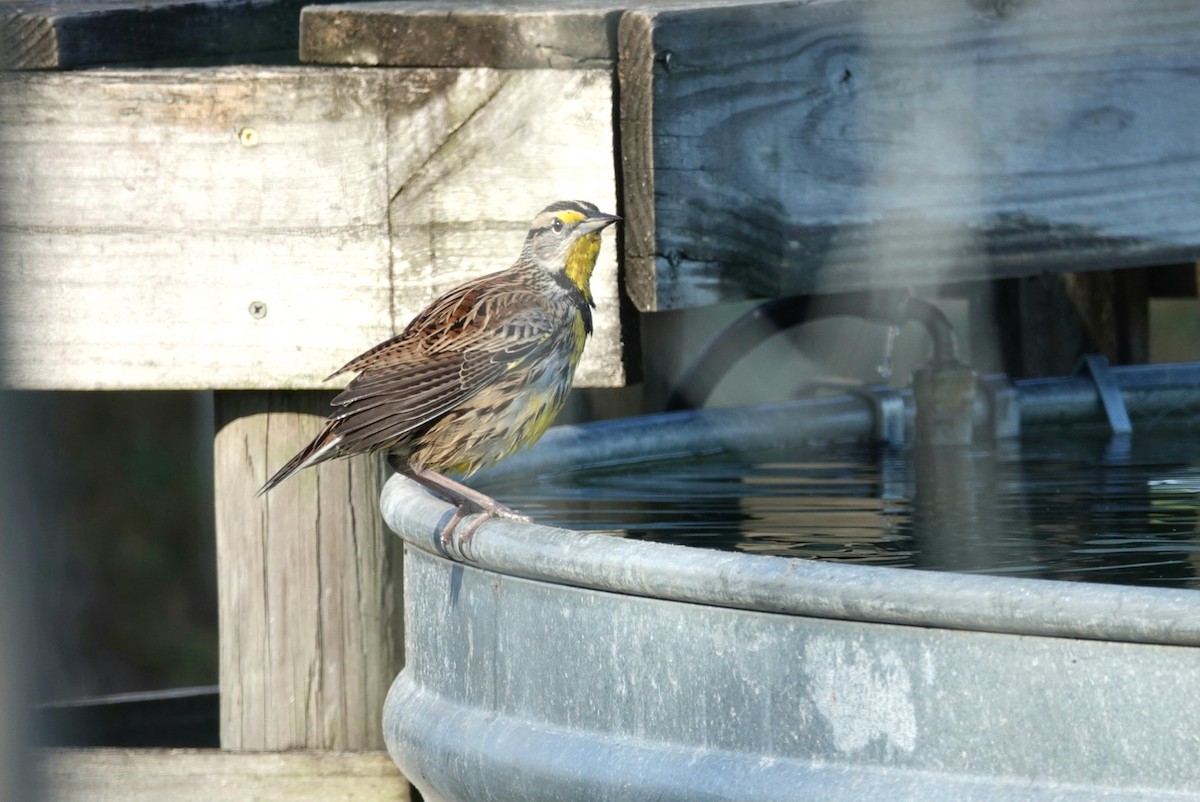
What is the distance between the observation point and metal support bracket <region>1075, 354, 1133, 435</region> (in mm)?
5266

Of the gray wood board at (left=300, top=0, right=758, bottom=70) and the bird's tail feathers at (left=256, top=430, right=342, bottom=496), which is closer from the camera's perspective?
the gray wood board at (left=300, top=0, right=758, bottom=70)

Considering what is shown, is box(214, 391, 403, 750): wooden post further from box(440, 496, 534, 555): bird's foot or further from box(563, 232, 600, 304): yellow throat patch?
box(440, 496, 534, 555): bird's foot

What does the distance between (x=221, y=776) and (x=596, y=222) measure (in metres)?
1.51

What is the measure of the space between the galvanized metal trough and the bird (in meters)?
0.62

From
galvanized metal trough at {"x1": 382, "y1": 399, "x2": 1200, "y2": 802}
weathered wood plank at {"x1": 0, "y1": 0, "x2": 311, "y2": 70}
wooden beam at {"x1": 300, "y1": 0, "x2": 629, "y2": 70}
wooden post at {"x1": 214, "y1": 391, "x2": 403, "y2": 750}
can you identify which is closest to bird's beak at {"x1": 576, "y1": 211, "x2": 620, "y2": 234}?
wooden beam at {"x1": 300, "y1": 0, "x2": 629, "y2": 70}

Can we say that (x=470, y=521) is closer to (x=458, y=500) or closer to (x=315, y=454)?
(x=458, y=500)

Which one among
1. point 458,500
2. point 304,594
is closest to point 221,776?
point 304,594

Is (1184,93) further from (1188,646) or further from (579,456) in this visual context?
(1188,646)

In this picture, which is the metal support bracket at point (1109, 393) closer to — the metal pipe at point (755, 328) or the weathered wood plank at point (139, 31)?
the metal pipe at point (755, 328)

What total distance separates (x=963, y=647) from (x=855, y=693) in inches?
6.3

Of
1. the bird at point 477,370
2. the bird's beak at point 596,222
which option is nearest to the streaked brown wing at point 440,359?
the bird at point 477,370

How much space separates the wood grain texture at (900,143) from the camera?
3529 mm

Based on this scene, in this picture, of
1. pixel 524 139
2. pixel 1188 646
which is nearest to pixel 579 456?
pixel 524 139

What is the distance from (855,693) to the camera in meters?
2.31
